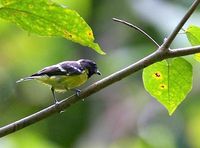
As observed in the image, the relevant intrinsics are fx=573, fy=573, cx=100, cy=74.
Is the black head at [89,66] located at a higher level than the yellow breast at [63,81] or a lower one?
lower

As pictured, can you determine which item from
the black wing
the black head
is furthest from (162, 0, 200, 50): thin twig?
the black head

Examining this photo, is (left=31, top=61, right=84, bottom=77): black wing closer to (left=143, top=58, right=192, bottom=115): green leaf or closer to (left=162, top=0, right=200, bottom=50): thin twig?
(left=143, top=58, right=192, bottom=115): green leaf

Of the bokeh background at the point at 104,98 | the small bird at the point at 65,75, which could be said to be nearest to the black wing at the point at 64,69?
the small bird at the point at 65,75

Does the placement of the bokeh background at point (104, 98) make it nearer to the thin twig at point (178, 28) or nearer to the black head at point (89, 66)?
the black head at point (89, 66)

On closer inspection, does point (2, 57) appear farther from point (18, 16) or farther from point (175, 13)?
point (18, 16)

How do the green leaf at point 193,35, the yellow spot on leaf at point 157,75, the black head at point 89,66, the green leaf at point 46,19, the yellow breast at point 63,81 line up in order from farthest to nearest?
the black head at point 89,66 → the yellow breast at point 63,81 → the yellow spot on leaf at point 157,75 → the green leaf at point 193,35 → the green leaf at point 46,19

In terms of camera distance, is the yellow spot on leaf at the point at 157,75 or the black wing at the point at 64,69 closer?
the yellow spot on leaf at the point at 157,75

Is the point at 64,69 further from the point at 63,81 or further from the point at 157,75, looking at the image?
the point at 157,75

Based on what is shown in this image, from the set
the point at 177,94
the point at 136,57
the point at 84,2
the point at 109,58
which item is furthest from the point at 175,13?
the point at 177,94
